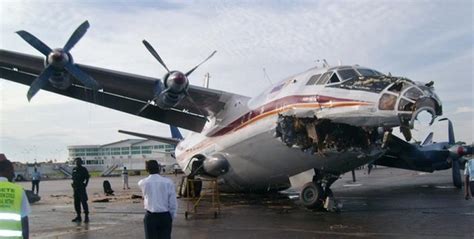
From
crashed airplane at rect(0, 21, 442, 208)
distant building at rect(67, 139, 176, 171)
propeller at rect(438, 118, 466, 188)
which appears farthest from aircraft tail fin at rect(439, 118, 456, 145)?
distant building at rect(67, 139, 176, 171)

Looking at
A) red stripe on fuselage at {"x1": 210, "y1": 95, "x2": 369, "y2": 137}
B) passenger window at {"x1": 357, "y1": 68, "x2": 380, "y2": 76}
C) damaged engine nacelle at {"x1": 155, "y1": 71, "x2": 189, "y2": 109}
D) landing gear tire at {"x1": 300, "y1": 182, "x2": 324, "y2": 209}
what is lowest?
landing gear tire at {"x1": 300, "y1": 182, "x2": 324, "y2": 209}

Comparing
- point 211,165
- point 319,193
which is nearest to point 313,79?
point 319,193

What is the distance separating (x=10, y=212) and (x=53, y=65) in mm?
12668

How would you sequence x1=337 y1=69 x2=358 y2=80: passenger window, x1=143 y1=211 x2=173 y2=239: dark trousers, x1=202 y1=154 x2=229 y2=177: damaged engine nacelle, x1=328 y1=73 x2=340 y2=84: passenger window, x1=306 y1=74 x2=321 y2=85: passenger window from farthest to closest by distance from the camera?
x1=202 y1=154 x2=229 y2=177: damaged engine nacelle < x1=306 y1=74 x2=321 y2=85: passenger window < x1=328 y1=73 x2=340 y2=84: passenger window < x1=337 y1=69 x2=358 y2=80: passenger window < x1=143 y1=211 x2=173 y2=239: dark trousers

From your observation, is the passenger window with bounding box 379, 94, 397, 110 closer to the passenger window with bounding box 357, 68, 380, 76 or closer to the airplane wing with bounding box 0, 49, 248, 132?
the passenger window with bounding box 357, 68, 380, 76

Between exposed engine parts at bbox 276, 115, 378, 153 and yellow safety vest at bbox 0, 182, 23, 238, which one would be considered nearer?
yellow safety vest at bbox 0, 182, 23, 238

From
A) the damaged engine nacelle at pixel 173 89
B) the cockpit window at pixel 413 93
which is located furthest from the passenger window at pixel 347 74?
the damaged engine nacelle at pixel 173 89

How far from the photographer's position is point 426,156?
74.1 feet

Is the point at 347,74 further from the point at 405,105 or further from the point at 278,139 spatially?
the point at 278,139

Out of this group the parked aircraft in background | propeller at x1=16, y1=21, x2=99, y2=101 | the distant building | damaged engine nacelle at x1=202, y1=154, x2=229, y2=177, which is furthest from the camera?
the distant building

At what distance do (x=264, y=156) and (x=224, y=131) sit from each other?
104 inches

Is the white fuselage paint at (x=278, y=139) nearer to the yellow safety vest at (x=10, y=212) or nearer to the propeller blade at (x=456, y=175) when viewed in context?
the yellow safety vest at (x=10, y=212)

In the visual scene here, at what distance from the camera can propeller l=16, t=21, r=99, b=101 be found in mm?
16156

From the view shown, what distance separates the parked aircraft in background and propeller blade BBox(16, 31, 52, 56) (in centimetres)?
1478
